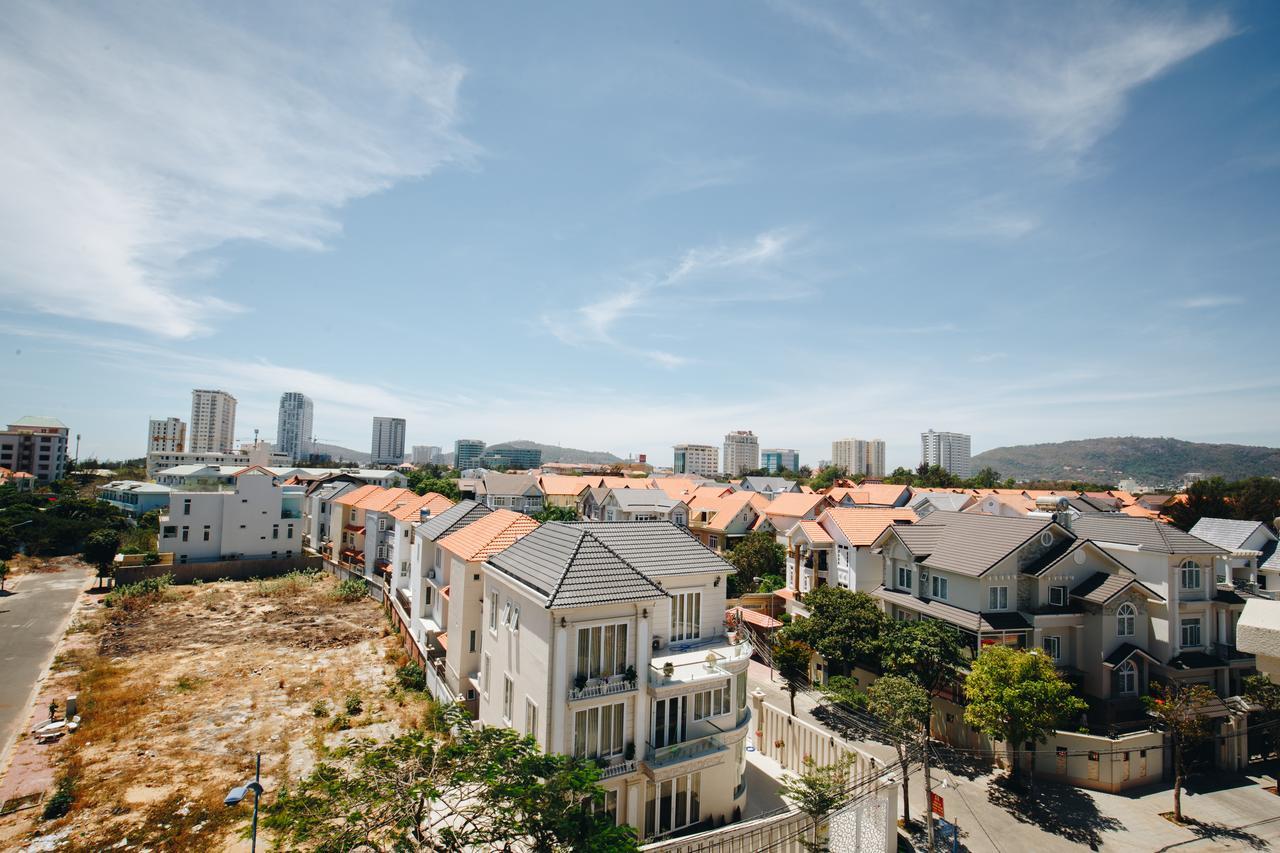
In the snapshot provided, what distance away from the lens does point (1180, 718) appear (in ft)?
72.4

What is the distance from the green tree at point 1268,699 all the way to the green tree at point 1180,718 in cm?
141

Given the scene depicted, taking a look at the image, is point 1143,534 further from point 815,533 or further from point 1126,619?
point 815,533

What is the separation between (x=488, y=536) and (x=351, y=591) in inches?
1175

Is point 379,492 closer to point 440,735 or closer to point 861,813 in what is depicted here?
point 440,735

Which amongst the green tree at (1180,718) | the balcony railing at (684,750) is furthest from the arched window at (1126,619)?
the balcony railing at (684,750)

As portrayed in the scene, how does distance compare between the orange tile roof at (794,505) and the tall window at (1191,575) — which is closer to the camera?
the tall window at (1191,575)

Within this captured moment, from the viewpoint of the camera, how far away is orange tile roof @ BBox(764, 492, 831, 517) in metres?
59.0

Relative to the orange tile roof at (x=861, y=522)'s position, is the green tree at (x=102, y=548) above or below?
below

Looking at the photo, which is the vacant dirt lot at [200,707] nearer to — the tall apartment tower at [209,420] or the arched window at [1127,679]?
the arched window at [1127,679]

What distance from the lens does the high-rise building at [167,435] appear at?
171 meters

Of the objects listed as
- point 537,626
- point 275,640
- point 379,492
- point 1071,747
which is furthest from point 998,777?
point 379,492

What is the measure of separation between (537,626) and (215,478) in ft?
183

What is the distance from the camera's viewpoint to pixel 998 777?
2342 cm

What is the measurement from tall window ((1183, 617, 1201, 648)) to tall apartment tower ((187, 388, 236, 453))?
213 m
